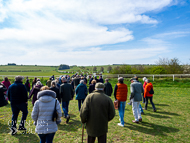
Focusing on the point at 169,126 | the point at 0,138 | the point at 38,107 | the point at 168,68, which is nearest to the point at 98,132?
the point at 38,107

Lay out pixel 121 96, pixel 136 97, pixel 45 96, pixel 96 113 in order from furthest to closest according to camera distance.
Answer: pixel 136 97
pixel 121 96
pixel 96 113
pixel 45 96

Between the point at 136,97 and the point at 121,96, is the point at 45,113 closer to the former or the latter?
the point at 121,96

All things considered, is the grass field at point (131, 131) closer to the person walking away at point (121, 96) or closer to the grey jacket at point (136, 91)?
the person walking away at point (121, 96)

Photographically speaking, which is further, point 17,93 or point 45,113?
point 17,93

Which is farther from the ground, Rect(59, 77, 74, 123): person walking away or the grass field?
Rect(59, 77, 74, 123): person walking away

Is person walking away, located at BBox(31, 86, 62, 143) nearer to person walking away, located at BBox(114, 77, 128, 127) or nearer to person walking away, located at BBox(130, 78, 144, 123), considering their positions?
person walking away, located at BBox(114, 77, 128, 127)

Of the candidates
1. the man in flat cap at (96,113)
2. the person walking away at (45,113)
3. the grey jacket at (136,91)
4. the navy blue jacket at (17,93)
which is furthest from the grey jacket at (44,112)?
the grey jacket at (136,91)

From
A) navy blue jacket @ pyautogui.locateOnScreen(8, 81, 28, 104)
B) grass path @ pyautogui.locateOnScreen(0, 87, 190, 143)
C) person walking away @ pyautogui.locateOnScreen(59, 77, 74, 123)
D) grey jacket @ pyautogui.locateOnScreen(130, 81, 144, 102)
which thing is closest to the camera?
grass path @ pyautogui.locateOnScreen(0, 87, 190, 143)

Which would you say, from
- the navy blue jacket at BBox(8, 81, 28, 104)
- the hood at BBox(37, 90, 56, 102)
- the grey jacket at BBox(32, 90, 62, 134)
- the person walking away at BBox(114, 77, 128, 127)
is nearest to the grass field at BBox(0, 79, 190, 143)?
the person walking away at BBox(114, 77, 128, 127)

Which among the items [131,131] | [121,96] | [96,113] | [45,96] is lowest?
[131,131]

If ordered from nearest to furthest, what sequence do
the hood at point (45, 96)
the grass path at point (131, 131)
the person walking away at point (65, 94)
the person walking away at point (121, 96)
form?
the hood at point (45, 96)
the grass path at point (131, 131)
the person walking away at point (121, 96)
the person walking away at point (65, 94)

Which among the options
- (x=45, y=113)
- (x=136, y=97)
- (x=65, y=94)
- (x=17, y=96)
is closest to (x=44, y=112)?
(x=45, y=113)

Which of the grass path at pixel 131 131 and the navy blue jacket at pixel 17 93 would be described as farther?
the navy blue jacket at pixel 17 93

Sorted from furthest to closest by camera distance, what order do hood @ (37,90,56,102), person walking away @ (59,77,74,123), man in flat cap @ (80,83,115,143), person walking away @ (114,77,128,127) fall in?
1. person walking away @ (59,77,74,123)
2. person walking away @ (114,77,128,127)
3. man in flat cap @ (80,83,115,143)
4. hood @ (37,90,56,102)
